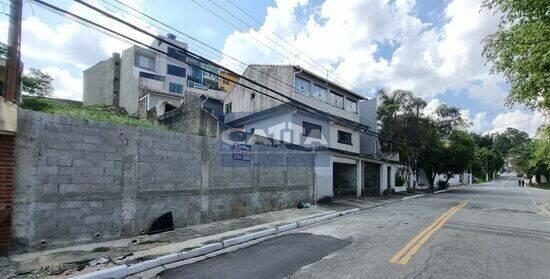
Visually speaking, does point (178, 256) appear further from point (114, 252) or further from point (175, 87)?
point (175, 87)

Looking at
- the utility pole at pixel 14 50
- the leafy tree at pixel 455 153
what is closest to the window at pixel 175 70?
the leafy tree at pixel 455 153

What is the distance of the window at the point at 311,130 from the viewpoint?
25812 millimetres

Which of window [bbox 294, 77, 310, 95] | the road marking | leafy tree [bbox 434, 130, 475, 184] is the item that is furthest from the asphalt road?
leafy tree [bbox 434, 130, 475, 184]

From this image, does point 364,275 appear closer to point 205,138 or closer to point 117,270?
point 117,270

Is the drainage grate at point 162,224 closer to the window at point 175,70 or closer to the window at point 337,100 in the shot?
the window at point 337,100

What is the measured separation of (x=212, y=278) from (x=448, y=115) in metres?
41.3

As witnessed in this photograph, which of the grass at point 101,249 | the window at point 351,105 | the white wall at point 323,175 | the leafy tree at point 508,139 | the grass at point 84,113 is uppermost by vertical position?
the leafy tree at point 508,139

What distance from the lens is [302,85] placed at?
90.0 feet

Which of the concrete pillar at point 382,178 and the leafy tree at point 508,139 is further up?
the leafy tree at point 508,139

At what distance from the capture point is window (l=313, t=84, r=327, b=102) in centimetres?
2868

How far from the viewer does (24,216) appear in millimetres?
7453

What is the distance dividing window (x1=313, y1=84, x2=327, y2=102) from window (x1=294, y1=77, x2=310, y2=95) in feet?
3.20

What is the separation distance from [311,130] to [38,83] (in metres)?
29.9

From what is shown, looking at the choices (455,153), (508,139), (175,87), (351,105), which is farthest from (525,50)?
(508,139)
